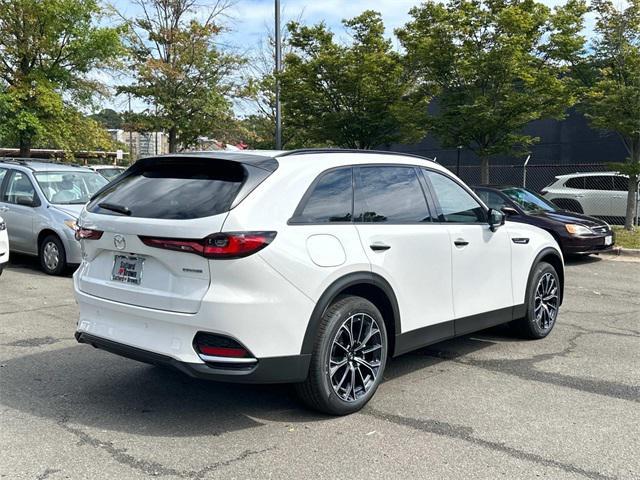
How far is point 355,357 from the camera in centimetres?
424

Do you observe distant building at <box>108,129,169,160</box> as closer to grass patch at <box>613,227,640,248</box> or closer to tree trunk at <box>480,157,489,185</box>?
tree trunk at <box>480,157,489,185</box>

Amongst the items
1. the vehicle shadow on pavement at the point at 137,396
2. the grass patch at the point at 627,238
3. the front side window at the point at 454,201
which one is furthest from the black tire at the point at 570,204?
the vehicle shadow on pavement at the point at 137,396

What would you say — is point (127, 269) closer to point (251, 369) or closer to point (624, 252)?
point (251, 369)

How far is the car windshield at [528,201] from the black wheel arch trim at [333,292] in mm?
8578

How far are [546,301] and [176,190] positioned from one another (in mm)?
3985

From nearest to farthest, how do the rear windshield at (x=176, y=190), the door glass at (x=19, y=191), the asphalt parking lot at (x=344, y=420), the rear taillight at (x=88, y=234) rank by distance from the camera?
1. the asphalt parking lot at (x=344, y=420)
2. the rear windshield at (x=176, y=190)
3. the rear taillight at (x=88, y=234)
4. the door glass at (x=19, y=191)

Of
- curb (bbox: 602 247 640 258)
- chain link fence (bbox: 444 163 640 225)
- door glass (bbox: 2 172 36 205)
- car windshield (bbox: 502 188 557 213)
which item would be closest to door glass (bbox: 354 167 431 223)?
door glass (bbox: 2 172 36 205)

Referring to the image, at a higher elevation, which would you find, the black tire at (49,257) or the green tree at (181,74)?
the green tree at (181,74)

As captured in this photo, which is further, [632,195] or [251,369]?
[632,195]

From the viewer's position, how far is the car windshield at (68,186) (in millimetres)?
10343

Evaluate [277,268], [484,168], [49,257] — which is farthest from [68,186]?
[484,168]

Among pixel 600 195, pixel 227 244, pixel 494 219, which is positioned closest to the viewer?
pixel 227 244

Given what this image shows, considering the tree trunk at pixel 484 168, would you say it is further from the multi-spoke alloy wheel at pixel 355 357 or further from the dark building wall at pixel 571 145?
the multi-spoke alloy wheel at pixel 355 357

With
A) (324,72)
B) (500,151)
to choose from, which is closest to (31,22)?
(324,72)
